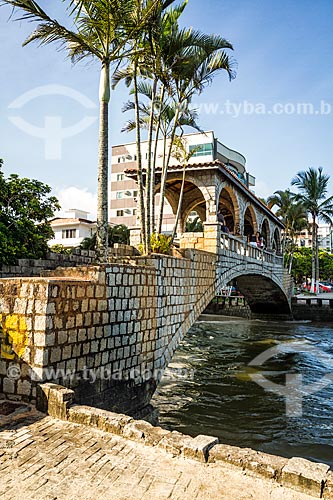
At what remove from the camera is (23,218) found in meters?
9.42

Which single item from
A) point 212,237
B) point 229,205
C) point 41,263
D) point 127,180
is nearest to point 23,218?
point 41,263

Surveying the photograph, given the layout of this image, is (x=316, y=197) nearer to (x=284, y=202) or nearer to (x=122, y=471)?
(x=284, y=202)

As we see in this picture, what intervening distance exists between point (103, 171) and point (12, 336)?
13.3ft

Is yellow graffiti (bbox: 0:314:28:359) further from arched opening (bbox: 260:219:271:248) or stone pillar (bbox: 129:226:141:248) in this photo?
arched opening (bbox: 260:219:271:248)

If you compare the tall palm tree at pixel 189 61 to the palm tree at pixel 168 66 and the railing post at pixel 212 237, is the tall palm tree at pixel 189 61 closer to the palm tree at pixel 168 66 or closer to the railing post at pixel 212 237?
the palm tree at pixel 168 66

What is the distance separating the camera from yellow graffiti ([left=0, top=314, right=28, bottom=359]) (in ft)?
17.5

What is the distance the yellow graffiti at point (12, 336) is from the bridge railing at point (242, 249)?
8519 millimetres

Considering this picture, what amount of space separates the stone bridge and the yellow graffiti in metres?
0.01

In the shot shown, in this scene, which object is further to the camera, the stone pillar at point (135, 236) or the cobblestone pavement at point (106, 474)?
the stone pillar at point (135, 236)

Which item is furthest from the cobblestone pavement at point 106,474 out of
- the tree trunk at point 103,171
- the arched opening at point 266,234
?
the arched opening at point 266,234

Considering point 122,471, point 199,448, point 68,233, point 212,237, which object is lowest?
point 122,471

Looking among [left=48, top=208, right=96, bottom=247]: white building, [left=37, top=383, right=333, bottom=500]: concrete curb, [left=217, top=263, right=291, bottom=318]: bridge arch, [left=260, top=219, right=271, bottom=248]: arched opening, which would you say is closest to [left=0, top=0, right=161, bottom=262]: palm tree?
[left=37, top=383, right=333, bottom=500]: concrete curb

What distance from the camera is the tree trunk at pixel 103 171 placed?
8.08 metres

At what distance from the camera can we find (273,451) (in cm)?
753
